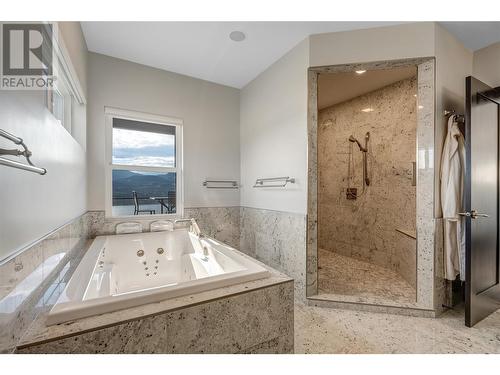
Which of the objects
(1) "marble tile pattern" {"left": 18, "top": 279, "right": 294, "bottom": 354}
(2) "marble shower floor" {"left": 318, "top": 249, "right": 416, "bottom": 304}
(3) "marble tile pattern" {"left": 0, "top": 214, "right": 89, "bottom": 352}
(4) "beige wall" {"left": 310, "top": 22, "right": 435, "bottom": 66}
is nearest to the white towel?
(2) "marble shower floor" {"left": 318, "top": 249, "right": 416, "bottom": 304}

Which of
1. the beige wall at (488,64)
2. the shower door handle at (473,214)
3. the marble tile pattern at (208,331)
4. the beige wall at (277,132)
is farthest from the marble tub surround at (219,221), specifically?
the beige wall at (488,64)

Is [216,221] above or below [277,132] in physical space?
below

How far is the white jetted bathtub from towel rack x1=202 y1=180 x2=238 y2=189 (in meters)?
0.70

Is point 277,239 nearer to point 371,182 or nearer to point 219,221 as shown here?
point 219,221

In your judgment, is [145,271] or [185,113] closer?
[145,271]

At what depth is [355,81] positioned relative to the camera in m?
2.78

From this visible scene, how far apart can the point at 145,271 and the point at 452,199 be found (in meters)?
2.79

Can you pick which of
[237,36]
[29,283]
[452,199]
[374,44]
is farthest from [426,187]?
[29,283]
